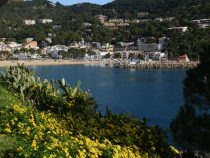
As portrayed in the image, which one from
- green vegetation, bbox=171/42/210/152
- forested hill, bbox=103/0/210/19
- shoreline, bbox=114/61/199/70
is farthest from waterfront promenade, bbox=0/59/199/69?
green vegetation, bbox=171/42/210/152

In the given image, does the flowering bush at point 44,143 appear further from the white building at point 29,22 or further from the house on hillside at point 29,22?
the white building at point 29,22

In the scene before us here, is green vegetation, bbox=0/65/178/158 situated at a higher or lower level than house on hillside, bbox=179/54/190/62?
higher

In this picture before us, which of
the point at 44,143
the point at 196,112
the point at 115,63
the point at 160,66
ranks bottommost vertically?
the point at 115,63

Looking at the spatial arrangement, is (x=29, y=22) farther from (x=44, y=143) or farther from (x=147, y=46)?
(x=44, y=143)

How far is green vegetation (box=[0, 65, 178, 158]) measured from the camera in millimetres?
5566

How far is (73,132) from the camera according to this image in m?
7.97

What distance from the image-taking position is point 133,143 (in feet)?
22.9

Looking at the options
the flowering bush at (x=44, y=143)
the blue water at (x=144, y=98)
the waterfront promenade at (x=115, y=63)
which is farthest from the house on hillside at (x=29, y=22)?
the flowering bush at (x=44, y=143)

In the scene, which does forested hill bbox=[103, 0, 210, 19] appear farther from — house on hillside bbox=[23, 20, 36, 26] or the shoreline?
the shoreline

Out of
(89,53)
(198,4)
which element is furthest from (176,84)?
(198,4)

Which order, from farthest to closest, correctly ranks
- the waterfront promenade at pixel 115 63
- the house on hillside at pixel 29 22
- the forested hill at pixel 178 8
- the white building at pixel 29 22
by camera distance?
the white building at pixel 29 22, the house on hillside at pixel 29 22, the forested hill at pixel 178 8, the waterfront promenade at pixel 115 63

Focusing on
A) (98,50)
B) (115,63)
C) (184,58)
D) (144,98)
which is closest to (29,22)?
(98,50)

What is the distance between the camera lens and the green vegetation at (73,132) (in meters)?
5.57

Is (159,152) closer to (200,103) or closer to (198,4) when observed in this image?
(200,103)
